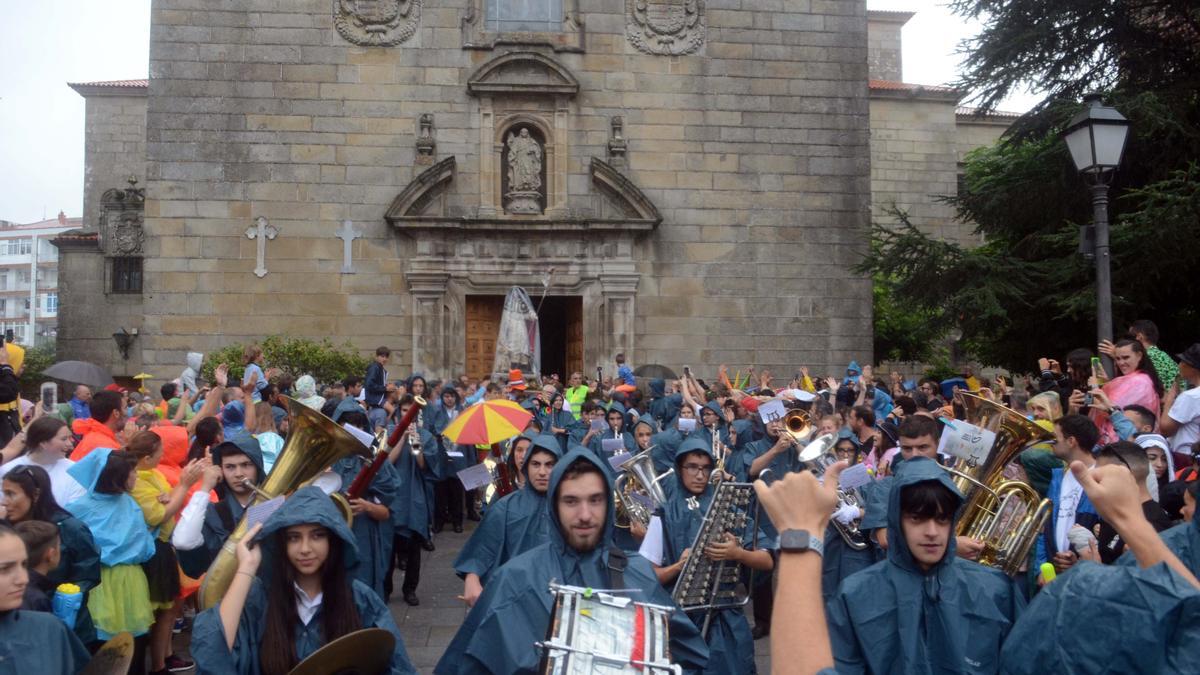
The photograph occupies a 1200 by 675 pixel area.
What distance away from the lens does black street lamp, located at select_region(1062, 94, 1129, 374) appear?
995 cm

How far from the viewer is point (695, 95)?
22.4 m

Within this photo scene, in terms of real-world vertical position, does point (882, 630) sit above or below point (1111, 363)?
below

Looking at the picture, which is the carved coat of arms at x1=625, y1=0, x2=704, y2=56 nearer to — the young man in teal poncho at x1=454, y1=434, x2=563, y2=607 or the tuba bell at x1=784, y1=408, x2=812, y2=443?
the tuba bell at x1=784, y1=408, x2=812, y2=443

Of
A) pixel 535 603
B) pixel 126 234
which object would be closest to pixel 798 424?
pixel 535 603

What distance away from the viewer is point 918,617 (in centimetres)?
375

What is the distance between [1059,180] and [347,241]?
1300 centimetres

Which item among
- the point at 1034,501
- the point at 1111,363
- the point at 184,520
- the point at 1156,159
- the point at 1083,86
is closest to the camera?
the point at 1034,501

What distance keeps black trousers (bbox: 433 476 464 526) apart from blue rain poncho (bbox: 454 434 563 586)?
26.7ft

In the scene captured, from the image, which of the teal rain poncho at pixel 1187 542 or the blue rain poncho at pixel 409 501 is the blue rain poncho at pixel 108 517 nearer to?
the blue rain poncho at pixel 409 501

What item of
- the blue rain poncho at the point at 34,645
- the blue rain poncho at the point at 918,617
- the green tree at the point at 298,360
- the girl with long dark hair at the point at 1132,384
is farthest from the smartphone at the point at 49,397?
the girl with long dark hair at the point at 1132,384

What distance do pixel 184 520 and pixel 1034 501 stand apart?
439 centimetres

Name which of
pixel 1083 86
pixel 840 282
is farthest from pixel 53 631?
pixel 840 282

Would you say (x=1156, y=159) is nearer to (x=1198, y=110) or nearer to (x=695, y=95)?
(x=1198, y=110)

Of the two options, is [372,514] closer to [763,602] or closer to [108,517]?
[108,517]
